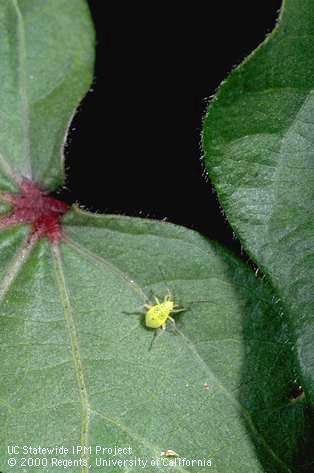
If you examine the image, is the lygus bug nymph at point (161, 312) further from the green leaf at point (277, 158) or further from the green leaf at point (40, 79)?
the green leaf at point (40, 79)

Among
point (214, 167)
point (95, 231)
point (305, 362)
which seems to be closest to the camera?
point (305, 362)

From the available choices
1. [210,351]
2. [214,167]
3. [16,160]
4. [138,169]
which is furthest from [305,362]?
[16,160]

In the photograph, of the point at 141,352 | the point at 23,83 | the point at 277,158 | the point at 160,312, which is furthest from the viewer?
the point at 23,83

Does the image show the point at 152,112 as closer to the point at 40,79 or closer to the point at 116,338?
the point at 40,79

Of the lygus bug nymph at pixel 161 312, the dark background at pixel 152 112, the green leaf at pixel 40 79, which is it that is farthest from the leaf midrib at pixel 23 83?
the lygus bug nymph at pixel 161 312

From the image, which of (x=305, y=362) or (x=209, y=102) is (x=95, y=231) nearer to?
(x=209, y=102)

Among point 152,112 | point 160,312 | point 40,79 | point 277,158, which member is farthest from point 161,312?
point 40,79
